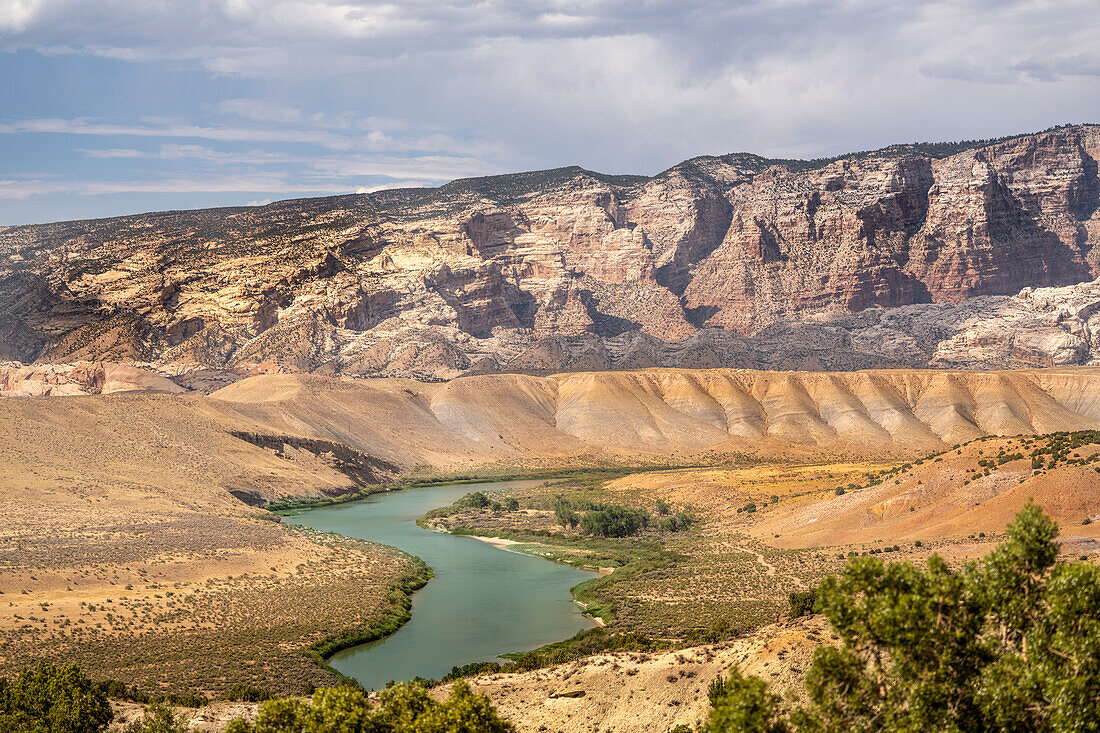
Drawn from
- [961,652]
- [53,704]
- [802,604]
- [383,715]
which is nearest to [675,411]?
[802,604]

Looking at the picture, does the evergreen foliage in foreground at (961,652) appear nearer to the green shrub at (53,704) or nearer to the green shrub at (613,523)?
the green shrub at (53,704)

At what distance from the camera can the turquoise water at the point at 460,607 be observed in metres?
42.1

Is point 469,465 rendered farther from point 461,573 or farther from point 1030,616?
point 1030,616

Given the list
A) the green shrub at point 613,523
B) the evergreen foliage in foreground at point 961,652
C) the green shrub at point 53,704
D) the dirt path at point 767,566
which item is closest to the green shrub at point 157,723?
the green shrub at point 53,704

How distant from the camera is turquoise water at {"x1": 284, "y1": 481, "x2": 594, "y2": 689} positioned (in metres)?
42.1

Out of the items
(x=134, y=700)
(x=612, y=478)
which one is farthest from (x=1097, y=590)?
(x=612, y=478)

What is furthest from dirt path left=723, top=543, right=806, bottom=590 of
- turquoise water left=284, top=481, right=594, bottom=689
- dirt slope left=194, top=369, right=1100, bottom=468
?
dirt slope left=194, top=369, right=1100, bottom=468

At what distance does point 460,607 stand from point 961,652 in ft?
129

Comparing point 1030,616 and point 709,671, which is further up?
point 1030,616

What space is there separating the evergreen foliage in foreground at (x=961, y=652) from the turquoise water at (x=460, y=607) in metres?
24.7

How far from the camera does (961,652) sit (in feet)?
54.5

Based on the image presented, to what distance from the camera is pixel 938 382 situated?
146 m

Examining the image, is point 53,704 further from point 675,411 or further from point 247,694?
point 675,411

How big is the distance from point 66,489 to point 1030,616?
237ft
